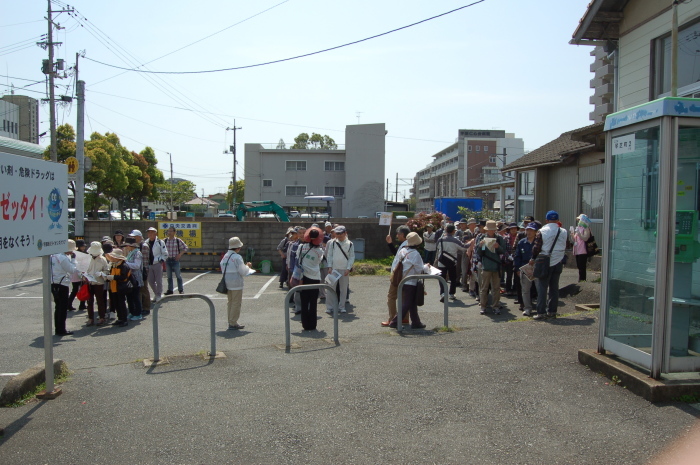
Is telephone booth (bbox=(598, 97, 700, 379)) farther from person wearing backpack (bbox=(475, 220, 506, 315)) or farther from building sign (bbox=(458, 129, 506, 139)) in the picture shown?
building sign (bbox=(458, 129, 506, 139))

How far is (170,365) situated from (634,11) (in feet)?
38.1

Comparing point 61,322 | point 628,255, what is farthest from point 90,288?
point 628,255

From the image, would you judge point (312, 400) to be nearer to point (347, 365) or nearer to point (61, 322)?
point (347, 365)

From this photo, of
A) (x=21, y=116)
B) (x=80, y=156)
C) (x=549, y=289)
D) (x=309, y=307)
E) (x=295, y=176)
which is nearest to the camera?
(x=309, y=307)

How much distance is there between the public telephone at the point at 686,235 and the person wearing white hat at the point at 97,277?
29.6 ft

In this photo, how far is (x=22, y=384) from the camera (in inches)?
213

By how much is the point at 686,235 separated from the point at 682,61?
21.6ft

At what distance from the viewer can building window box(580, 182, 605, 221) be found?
1575 centimetres

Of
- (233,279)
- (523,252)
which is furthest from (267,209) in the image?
(523,252)

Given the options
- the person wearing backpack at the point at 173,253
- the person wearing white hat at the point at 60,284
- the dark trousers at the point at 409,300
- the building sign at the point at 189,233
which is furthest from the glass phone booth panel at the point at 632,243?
the building sign at the point at 189,233

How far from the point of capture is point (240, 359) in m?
6.84

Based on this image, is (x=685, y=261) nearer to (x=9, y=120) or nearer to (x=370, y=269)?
(x=370, y=269)

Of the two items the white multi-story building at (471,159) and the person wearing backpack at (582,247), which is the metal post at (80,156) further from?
the white multi-story building at (471,159)

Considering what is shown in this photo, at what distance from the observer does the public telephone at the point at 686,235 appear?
5512 mm
